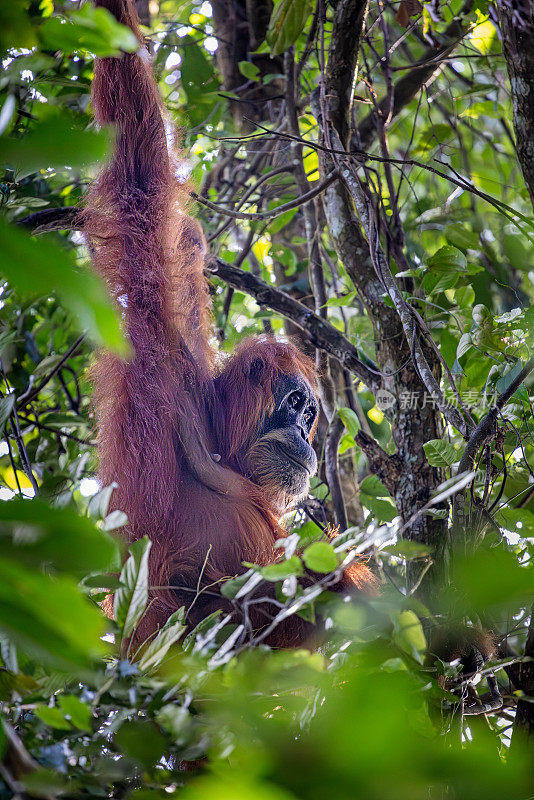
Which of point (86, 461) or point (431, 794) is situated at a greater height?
point (86, 461)

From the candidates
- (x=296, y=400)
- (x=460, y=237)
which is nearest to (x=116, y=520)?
(x=296, y=400)

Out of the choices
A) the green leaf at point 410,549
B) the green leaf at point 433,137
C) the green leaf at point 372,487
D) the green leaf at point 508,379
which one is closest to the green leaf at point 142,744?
the green leaf at point 410,549

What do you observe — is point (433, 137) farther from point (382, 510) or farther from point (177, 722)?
point (177, 722)

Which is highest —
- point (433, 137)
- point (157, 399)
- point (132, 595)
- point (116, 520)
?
point (433, 137)

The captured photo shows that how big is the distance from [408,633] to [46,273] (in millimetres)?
934

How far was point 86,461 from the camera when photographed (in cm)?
283

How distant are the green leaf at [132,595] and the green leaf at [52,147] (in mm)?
838

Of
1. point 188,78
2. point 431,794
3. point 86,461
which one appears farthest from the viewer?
point 188,78

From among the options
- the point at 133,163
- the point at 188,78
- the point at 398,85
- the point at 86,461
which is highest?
the point at 188,78

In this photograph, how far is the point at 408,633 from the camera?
1.23 meters

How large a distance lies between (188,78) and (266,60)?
0.72 metres

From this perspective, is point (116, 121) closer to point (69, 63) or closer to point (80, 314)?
point (69, 63)

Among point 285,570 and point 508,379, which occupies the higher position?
point 508,379

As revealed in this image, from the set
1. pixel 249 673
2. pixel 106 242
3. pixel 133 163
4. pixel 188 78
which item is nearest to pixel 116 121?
pixel 133 163
